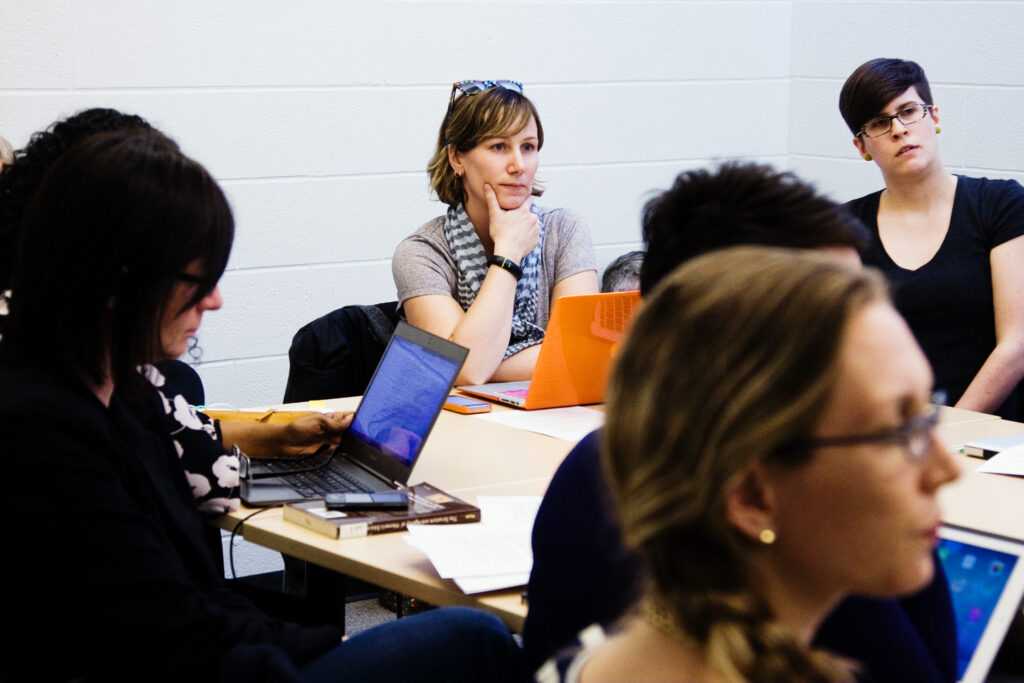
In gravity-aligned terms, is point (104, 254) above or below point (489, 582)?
above

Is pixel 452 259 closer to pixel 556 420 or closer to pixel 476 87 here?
pixel 476 87

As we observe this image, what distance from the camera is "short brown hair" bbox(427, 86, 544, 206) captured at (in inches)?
108

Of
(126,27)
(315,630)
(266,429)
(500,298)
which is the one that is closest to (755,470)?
(315,630)

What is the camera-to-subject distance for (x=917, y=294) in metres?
2.66

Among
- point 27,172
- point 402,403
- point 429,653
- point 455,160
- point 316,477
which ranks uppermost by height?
point 27,172

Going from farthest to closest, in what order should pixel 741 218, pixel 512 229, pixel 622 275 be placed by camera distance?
pixel 622 275 → pixel 512 229 → pixel 741 218

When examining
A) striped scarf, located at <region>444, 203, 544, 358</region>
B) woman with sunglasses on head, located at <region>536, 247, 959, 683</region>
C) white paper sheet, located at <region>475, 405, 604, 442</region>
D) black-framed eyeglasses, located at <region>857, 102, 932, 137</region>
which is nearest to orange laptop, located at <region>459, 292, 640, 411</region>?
white paper sheet, located at <region>475, 405, 604, 442</region>

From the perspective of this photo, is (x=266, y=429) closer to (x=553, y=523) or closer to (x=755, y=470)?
(x=553, y=523)

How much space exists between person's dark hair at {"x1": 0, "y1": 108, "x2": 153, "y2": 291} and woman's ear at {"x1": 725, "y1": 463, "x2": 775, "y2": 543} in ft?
4.35

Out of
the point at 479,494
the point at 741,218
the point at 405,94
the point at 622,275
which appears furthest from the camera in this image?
the point at 405,94

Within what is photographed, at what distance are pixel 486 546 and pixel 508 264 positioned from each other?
118 centimetres

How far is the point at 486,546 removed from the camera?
1.56 metres

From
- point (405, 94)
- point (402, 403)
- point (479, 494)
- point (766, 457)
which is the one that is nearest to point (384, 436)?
point (402, 403)

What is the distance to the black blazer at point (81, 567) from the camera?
4.04ft
